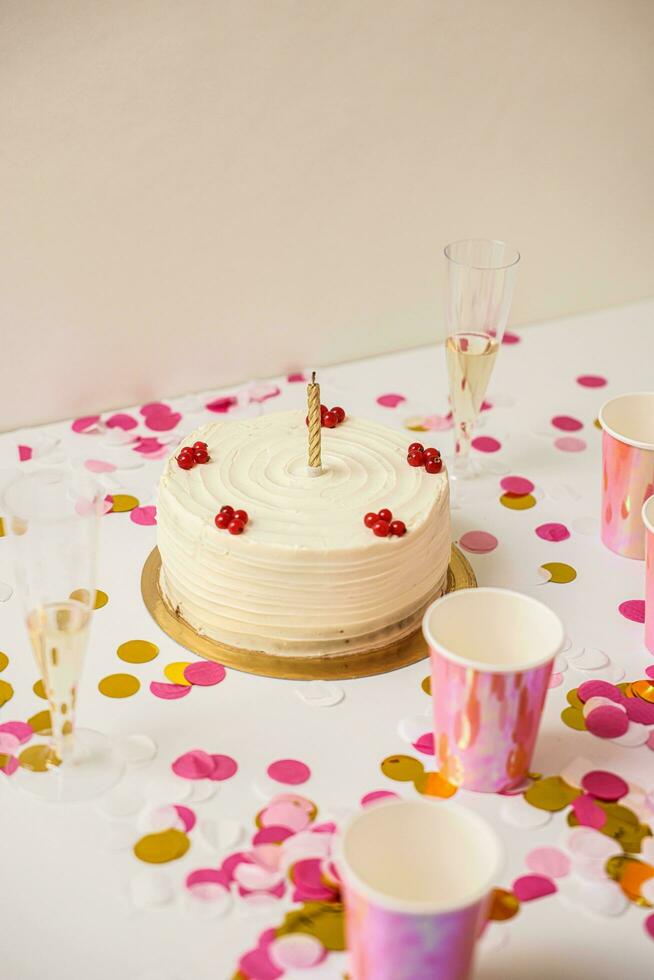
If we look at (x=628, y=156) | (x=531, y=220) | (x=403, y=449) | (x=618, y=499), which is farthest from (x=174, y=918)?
(x=628, y=156)

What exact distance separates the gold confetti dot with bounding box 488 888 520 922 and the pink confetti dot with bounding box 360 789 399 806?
15 cm

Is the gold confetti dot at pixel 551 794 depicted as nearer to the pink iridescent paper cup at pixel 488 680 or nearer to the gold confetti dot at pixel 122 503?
the pink iridescent paper cup at pixel 488 680

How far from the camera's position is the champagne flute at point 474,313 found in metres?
1.55

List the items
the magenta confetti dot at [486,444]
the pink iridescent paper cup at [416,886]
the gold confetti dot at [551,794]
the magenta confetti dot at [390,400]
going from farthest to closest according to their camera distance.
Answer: the magenta confetti dot at [390,400] → the magenta confetti dot at [486,444] → the gold confetti dot at [551,794] → the pink iridescent paper cup at [416,886]

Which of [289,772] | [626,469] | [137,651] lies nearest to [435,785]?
[289,772]

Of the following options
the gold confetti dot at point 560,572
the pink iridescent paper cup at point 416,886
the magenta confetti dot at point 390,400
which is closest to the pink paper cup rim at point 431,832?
the pink iridescent paper cup at point 416,886

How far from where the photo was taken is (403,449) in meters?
1.47

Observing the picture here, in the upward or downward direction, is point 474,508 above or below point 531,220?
below

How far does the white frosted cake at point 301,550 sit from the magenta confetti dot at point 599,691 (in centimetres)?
20

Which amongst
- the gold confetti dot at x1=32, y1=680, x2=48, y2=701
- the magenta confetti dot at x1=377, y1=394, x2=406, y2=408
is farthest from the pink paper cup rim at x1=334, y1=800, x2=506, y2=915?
the magenta confetti dot at x1=377, y1=394, x2=406, y2=408

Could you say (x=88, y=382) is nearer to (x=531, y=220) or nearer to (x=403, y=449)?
(x=403, y=449)

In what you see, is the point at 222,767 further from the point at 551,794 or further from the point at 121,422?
the point at 121,422

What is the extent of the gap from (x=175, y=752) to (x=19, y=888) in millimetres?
210

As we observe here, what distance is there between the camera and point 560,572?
1498 mm
